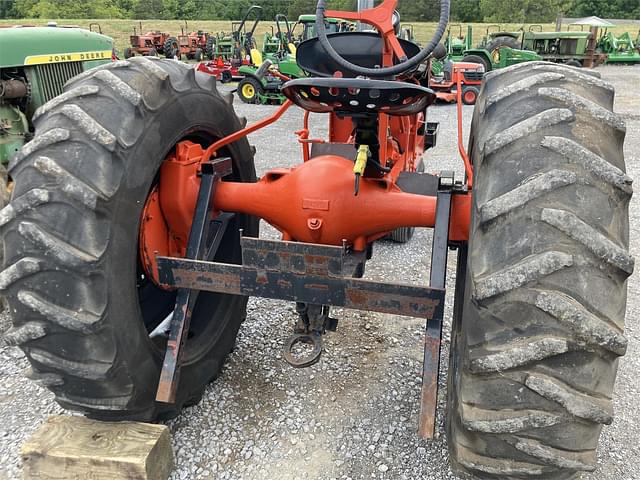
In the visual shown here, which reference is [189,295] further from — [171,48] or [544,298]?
[171,48]

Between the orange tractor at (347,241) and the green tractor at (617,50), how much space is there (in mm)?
25584

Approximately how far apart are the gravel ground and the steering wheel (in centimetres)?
175

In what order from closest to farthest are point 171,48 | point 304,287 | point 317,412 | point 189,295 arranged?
point 304,287 < point 189,295 < point 317,412 < point 171,48

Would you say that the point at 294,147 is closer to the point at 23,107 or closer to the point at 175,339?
the point at 23,107

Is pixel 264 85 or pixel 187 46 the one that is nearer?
pixel 264 85

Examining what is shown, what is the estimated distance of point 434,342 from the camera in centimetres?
218

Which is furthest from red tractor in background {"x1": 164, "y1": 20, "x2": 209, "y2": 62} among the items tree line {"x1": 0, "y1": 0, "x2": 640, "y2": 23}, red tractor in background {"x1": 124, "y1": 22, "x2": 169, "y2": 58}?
tree line {"x1": 0, "y1": 0, "x2": 640, "y2": 23}

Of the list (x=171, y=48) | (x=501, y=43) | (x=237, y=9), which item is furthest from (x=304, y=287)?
(x=237, y=9)

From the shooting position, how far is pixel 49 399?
3061mm

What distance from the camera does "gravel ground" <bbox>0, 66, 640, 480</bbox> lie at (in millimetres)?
2615

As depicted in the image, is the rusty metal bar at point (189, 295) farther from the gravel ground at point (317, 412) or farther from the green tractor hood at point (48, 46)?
the green tractor hood at point (48, 46)

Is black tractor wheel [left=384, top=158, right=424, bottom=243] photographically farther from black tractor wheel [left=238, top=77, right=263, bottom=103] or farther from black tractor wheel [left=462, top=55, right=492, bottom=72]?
black tractor wheel [left=462, top=55, right=492, bottom=72]

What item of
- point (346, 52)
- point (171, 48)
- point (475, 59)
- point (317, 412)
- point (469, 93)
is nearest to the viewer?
point (317, 412)

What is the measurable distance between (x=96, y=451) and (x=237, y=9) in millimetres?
54446
